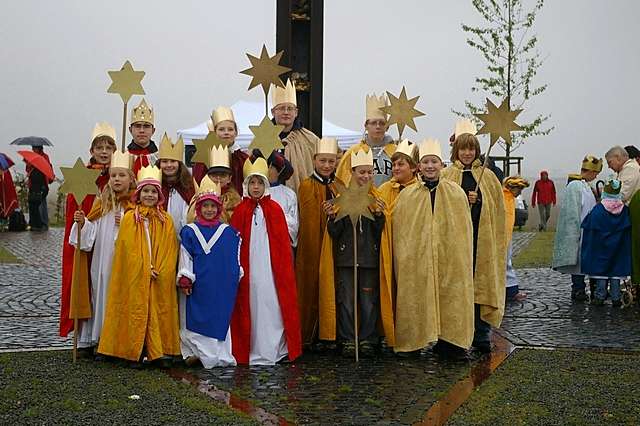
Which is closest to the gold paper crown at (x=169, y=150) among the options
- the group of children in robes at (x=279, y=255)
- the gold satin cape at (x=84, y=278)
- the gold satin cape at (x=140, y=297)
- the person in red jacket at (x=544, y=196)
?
the group of children in robes at (x=279, y=255)

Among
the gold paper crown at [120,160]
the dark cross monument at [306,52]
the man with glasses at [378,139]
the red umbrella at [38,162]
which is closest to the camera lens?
the gold paper crown at [120,160]

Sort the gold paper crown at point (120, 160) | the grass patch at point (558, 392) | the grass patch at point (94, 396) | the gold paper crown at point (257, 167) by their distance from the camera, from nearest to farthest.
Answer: the grass patch at point (94, 396)
the grass patch at point (558, 392)
the gold paper crown at point (120, 160)
the gold paper crown at point (257, 167)

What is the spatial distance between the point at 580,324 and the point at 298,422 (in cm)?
490

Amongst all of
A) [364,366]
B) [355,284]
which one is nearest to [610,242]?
[355,284]

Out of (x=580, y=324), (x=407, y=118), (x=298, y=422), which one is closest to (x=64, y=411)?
(x=298, y=422)

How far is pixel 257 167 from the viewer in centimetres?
781

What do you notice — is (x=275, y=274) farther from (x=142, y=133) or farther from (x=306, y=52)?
(x=306, y=52)

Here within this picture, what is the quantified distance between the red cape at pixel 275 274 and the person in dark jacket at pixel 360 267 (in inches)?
16.3

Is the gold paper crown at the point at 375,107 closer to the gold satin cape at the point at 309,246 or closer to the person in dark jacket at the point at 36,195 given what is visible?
the gold satin cape at the point at 309,246

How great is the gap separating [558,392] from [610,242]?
4936mm

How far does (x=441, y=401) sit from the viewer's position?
646cm

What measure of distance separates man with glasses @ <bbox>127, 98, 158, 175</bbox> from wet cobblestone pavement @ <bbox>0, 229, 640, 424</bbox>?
71.6 inches

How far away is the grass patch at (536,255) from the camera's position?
16188mm

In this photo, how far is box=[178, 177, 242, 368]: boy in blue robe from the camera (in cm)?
761
